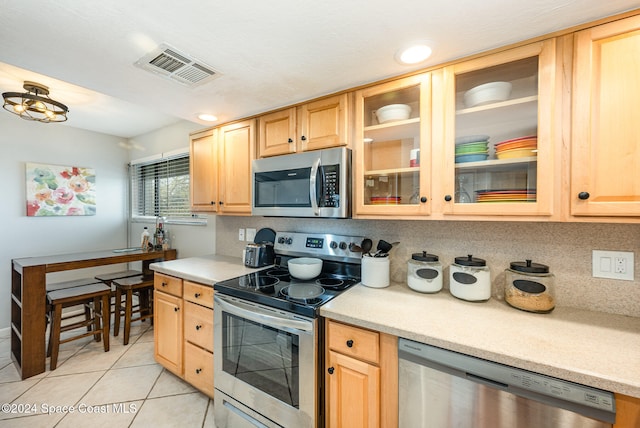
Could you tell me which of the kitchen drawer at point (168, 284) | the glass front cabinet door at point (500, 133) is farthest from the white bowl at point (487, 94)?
the kitchen drawer at point (168, 284)

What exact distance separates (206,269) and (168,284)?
0.32 m

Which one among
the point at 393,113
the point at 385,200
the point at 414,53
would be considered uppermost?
the point at 414,53

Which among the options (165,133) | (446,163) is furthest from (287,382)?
(165,133)

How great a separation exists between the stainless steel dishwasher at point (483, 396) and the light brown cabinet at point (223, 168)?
1.54 meters

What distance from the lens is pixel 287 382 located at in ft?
4.41

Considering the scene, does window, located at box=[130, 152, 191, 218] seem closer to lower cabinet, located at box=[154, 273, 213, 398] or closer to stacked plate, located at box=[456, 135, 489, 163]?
lower cabinet, located at box=[154, 273, 213, 398]

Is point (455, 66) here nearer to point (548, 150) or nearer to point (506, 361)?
point (548, 150)

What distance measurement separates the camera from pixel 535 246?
131 cm

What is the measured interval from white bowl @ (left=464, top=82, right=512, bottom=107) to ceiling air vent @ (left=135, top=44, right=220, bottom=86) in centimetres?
136

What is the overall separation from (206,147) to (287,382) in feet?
6.46

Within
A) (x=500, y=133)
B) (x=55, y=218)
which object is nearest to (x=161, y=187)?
(x=55, y=218)

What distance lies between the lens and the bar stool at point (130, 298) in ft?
8.52

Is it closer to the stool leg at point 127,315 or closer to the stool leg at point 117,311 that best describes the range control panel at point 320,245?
the stool leg at point 127,315

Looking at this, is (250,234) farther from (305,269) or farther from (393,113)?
(393,113)
